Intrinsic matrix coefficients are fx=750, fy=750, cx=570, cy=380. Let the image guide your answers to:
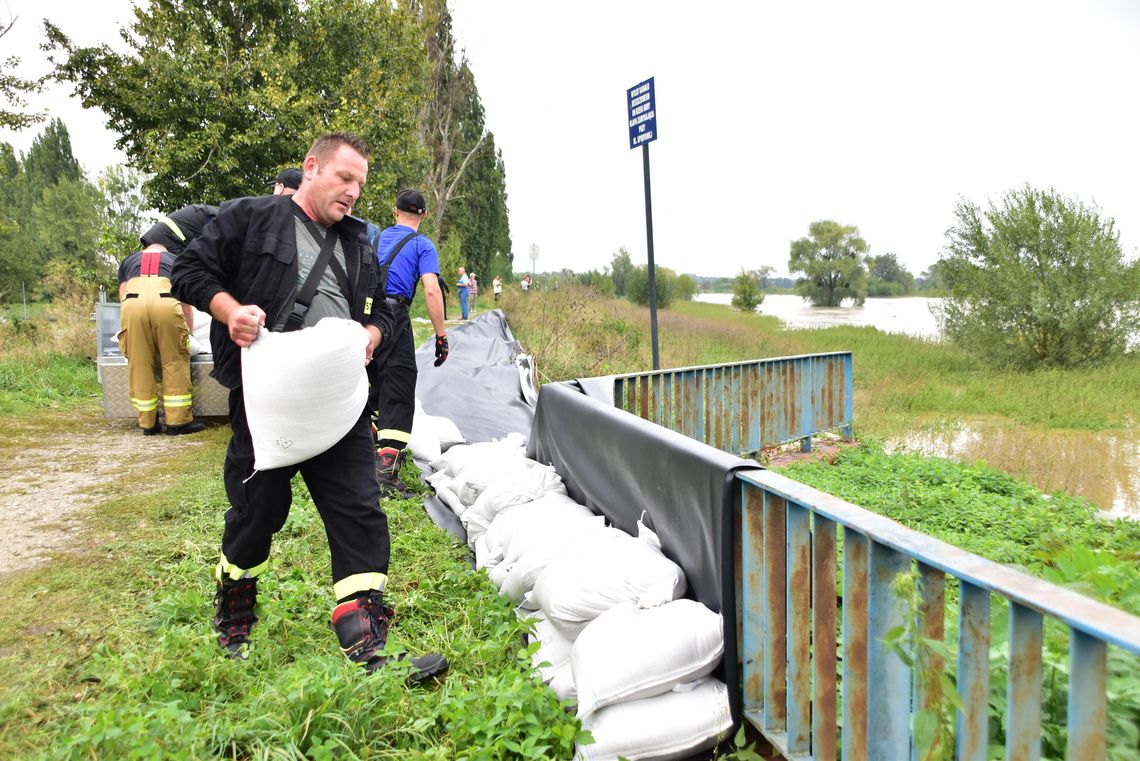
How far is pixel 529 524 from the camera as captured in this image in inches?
124

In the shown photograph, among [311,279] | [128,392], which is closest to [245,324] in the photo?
[311,279]

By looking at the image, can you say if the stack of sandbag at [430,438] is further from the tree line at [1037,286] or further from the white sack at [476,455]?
the tree line at [1037,286]

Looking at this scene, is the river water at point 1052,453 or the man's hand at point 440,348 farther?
the river water at point 1052,453

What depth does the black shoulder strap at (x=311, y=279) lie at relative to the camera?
2.44 m

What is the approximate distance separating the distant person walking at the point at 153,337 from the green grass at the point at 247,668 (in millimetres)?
2593

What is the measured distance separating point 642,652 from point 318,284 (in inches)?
61.0

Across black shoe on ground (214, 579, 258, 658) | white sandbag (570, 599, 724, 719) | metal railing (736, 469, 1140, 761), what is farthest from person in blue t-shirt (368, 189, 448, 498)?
metal railing (736, 469, 1140, 761)

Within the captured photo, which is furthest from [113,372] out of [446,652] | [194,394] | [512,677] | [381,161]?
[381,161]

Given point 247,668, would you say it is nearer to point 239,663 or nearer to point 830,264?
point 239,663

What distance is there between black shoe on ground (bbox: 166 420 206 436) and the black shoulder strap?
4.46 meters

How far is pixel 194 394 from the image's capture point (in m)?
6.49

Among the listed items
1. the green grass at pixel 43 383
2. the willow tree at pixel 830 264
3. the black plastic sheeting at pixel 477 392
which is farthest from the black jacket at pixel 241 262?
the willow tree at pixel 830 264

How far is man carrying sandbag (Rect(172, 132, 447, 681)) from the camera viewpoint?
242 cm

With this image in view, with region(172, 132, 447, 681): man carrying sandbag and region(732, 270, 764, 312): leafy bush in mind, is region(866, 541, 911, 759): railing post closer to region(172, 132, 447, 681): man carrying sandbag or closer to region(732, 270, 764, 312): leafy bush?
region(172, 132, 447, 681): man carrying sandbag
